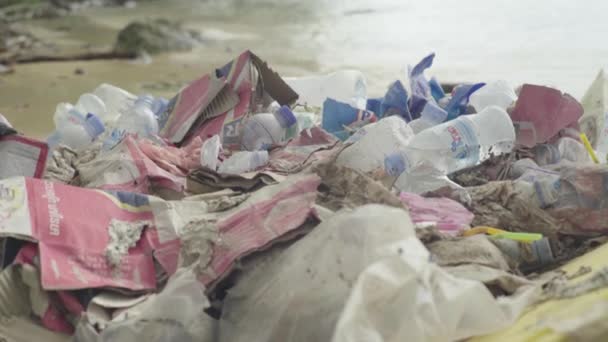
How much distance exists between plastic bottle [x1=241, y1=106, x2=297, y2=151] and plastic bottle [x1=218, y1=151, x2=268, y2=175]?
17cm

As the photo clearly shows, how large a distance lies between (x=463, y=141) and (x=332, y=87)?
867 millimetres

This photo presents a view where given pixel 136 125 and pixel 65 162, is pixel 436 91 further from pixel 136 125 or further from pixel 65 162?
pixel 65 162

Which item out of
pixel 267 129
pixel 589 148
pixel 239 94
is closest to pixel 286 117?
pixel 267 129

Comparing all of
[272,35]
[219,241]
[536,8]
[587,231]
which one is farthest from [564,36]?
[219,241]

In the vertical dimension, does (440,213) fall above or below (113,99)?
above

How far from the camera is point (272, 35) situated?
8.15 m

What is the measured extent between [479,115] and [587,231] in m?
0.55

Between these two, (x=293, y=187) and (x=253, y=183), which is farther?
(x=253, y=183)

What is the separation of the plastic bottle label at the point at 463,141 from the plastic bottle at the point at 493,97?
36 centimetres

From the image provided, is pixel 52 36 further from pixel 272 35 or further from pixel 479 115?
pixel 479 115

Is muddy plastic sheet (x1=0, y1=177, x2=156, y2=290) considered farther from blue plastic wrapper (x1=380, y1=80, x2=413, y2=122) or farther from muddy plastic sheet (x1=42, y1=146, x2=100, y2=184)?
blue plastic wrapper (x1=380, y1=80, x2=413, y2=122)

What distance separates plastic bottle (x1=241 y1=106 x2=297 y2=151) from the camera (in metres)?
2.38

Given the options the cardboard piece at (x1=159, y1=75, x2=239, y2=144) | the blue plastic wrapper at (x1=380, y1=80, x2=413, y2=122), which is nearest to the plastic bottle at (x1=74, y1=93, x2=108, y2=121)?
the cardboard piece at (x1=159, y1=75, x2=239, y2=144)

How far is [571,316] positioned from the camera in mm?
1332
